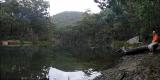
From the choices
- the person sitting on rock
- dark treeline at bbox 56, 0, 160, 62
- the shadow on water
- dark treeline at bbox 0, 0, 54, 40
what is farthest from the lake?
dark treeline at bbox 0, 0, 54, 40

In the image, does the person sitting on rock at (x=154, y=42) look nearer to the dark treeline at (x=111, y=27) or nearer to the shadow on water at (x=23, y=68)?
the dark treeline at (x=111, y=27)

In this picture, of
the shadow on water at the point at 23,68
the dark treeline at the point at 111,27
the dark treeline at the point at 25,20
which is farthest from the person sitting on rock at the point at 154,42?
the dark treeline at the point at 25,20

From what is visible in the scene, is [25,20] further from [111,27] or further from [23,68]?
[23,68]

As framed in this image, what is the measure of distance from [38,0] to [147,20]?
73.6m

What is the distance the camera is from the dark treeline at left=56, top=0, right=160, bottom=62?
28073 mm

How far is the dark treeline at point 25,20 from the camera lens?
79000 mm

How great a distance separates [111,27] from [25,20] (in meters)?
34.8

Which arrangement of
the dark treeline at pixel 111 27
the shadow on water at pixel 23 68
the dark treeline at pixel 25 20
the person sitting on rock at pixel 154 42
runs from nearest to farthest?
the shadow on water at pixel 23 68 → the person sitting on rock at pixel 154 42 → the dark treeline at pixel 111 27 → the dark treeline at pixel 25 20

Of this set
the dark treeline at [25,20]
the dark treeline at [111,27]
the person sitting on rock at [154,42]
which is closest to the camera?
the person sitting on rock at [154,42]

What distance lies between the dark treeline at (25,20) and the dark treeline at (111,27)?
11.7 metres

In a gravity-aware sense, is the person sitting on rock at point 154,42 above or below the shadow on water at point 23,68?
above

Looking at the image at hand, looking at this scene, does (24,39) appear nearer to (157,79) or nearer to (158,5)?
(158,5)

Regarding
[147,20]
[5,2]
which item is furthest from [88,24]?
[147,20]

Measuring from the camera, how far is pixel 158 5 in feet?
→ 84.0
